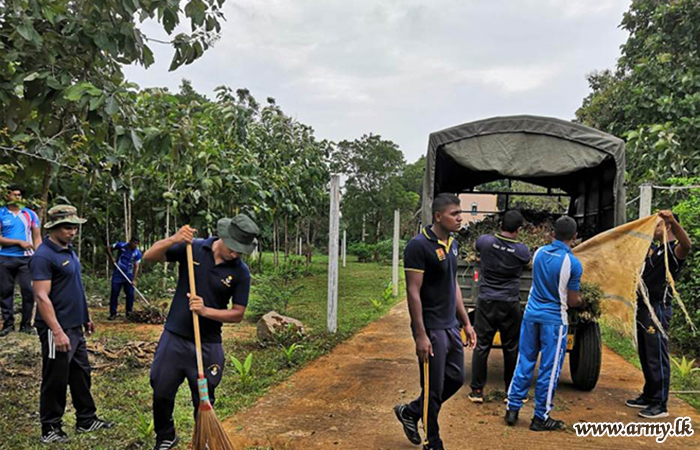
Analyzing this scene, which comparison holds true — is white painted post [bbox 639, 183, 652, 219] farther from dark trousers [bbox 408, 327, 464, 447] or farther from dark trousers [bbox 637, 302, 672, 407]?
dark trousers [bbox 408, 327, 464, 447]

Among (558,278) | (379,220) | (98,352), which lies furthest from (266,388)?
(379,220)

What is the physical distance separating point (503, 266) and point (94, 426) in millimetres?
3818

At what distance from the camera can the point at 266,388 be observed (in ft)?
19.1

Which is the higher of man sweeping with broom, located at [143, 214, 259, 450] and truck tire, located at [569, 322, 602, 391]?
man sweeping with broom, located at [143, 214, 259, 450]

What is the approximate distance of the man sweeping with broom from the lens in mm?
3564

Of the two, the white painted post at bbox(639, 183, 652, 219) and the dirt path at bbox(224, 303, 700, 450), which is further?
the white painted post at bbox(639, 183, 652, 219)

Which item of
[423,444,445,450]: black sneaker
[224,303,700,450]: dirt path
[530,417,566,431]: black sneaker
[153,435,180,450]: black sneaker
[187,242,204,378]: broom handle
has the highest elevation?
[187,242,204,378]: broom handle

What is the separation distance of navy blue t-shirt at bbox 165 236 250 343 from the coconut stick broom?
0.11m

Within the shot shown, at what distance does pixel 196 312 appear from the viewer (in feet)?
11.4

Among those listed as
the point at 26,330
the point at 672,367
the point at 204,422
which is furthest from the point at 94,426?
the point at 672,367

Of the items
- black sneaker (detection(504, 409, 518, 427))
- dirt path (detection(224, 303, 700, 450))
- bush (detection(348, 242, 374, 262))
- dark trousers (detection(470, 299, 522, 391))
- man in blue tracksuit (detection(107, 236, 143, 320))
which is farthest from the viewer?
bush (detection(348, 242, 374, 262))

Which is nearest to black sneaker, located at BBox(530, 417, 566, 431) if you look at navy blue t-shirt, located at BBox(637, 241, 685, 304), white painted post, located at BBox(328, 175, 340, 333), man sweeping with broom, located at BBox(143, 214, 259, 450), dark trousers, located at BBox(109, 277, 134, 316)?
navy blue t-shirt, located at BBox(637, 241, 685, 304)

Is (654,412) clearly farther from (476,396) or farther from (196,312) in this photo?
(196,312)

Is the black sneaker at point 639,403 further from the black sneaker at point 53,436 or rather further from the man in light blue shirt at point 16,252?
the man in light blue shirt at point 16,252
